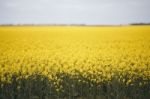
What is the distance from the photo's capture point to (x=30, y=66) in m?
10.6

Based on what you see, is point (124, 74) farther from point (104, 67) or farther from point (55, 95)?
point (55, 95)

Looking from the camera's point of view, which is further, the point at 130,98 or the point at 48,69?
the point at 48,69

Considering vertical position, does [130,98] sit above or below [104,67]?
below

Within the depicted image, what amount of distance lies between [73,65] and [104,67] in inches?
47.0

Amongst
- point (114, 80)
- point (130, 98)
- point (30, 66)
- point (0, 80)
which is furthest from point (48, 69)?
point (130, 98)

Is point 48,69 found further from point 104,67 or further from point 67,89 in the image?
point 104,67

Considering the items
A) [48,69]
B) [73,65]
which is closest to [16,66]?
[48,69]

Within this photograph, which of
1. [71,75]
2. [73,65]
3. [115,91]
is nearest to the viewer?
[115,91]

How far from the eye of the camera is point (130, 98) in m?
9.09

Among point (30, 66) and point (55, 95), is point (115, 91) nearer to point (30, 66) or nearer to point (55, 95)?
point (55, 95)

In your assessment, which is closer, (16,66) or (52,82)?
(52,82)

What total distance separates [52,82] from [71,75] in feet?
2.52

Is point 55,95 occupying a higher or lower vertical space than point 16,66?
lower

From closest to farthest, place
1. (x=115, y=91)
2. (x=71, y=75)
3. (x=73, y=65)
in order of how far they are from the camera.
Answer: (x=115, y=91) → (x=71, y=75) → (x=73, y=65)
